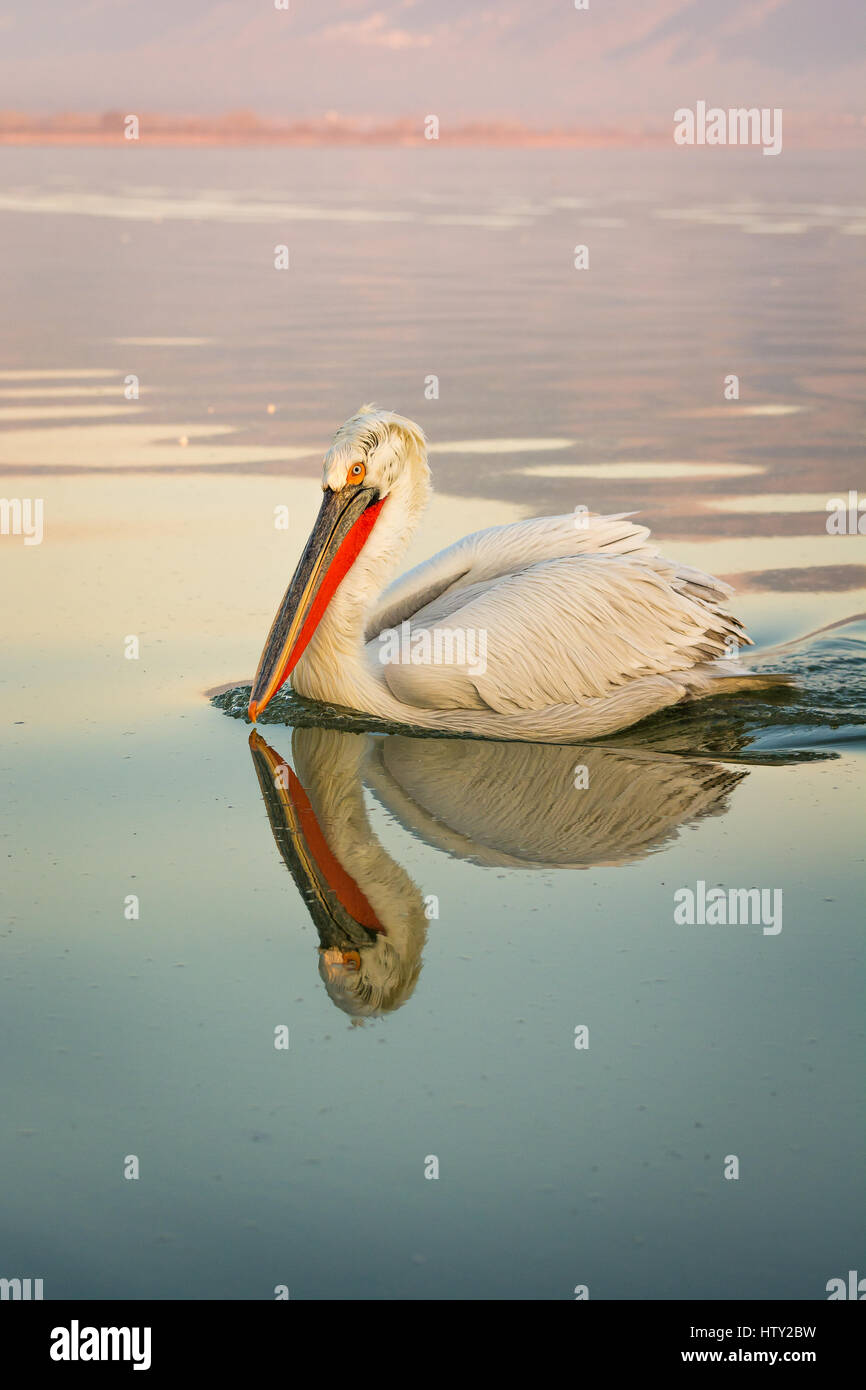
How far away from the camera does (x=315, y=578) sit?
548 cm

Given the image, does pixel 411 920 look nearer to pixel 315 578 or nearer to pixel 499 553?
pixel 315 578

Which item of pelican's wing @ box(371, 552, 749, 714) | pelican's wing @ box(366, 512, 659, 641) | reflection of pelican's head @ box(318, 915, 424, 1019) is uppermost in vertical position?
pelican's wing @ box(366, 512, 659, 641)

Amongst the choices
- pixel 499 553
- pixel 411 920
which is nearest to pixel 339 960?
pixel 411 920

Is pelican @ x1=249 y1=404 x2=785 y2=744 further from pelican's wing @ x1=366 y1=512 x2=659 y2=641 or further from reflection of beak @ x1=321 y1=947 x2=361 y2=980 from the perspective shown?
reflection of beak @ x1=321 y1=947 x2=361 y2=980

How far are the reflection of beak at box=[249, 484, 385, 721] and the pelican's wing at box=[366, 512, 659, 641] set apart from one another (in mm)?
245

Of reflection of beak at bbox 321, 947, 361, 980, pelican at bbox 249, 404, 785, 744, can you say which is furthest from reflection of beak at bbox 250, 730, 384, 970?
pelican at bbox 249, 404, 785, 744

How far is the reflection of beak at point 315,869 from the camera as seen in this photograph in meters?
4.05

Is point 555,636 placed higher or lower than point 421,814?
higher

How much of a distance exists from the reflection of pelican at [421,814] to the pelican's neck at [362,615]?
0.45 ft

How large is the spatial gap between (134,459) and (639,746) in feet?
15.5

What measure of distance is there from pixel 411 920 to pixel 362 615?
1.62m

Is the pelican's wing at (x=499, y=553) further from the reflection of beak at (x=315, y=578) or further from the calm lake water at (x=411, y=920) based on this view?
the calm lake water at (x=411, y=920)

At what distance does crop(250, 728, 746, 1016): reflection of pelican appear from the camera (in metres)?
4.05

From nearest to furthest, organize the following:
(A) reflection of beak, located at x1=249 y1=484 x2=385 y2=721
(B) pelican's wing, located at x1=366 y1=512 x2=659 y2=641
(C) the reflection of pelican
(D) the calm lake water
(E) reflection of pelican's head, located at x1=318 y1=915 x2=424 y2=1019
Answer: (D) the calm lake water < (E) reflection of pelican's head, located at x1=318 y1=915 x2=424 y2=1019 < (C) the reflection of pelican < (A) reflection of beak, located at x1=249 y1=484 x2=385 y2=721 < (B) pelican's wing, located at x1=366 y1=512 x2=659 y2=641
